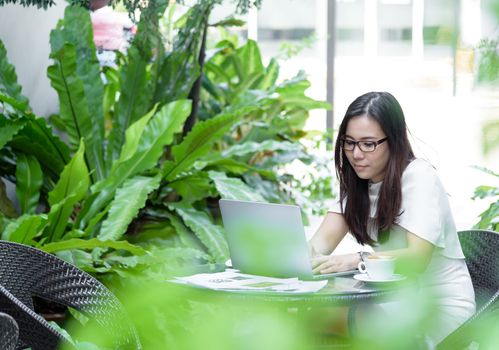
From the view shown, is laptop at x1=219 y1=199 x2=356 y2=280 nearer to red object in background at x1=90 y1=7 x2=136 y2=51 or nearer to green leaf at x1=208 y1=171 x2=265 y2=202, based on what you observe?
green leaf at x1=208 y1=171 x2=265 y2=202

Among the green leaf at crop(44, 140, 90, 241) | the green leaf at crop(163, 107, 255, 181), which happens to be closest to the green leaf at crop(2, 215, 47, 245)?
the green leaf at crop(44, 140, 90, 241)

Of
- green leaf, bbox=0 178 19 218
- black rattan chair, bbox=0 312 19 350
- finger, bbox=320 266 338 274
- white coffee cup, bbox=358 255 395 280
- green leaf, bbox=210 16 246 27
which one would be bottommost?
green leaf, bbox=0 178 19 218

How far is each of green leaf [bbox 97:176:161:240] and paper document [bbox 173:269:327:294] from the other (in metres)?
1.70

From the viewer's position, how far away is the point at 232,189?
14.3ft

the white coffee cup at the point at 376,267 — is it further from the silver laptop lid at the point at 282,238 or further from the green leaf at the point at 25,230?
the green leaf at the point at 25,230

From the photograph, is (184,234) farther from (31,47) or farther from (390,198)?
(390,198)

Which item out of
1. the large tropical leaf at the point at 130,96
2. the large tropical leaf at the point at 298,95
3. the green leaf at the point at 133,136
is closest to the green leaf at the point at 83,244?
the green leaf at the point at 133,136

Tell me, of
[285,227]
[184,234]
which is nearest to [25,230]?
[184,234]

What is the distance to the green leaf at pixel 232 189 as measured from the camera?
430 centimetres

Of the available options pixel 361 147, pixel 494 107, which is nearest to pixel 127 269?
pixel 361 147

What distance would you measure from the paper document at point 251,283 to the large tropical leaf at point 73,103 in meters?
2.54

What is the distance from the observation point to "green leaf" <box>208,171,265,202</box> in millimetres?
4301

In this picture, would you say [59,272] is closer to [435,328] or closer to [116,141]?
[435,328]

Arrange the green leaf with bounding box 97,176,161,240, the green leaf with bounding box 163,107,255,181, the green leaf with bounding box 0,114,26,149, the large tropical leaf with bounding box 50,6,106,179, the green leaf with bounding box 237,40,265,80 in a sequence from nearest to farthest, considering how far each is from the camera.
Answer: the green leaf with bounding box 97,176,161,240
the green leaf with bounding box 0,114,26,149
the green leaf with bounding box 163,107,255,181
the large tropical leaf with bounding box 50,6,106,179
the green leaf with bounding box 237,40,265,80
